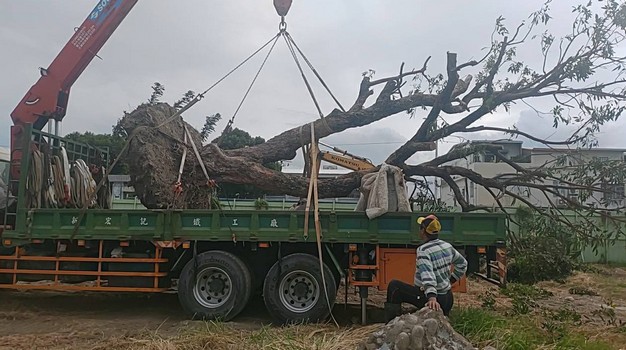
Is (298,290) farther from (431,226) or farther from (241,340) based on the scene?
(431,226)

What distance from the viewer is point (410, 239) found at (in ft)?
23.9

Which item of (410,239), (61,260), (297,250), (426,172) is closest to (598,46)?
(426,172)

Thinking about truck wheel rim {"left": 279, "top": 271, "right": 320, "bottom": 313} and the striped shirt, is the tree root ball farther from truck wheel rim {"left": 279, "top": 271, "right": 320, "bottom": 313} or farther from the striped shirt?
the striped shirt

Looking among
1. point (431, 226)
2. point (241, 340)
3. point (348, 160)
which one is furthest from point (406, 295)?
point (348, 160)

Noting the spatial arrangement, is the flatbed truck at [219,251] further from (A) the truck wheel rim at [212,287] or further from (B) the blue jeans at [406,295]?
(B) the blue jeans at [406,295]

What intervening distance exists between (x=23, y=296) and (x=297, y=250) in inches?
190

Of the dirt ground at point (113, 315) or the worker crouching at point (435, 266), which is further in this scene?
the dirt ground at point (113, 315)

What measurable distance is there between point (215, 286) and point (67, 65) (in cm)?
424

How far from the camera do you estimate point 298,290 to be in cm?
759

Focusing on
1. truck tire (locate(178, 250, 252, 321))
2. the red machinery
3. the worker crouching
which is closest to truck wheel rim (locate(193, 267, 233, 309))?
truck tire (locate(178, 250, 252, 321))

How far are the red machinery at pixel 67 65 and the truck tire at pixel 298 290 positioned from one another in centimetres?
443

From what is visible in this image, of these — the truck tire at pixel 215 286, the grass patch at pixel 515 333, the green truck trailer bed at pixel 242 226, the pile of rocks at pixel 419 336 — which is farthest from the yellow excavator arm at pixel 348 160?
the pile of rocks at pixel 419 336

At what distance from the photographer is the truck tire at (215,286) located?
7547 millimetres

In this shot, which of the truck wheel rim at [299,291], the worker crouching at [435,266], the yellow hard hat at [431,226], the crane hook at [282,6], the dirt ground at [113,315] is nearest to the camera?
the worker crouching at [435,266]
